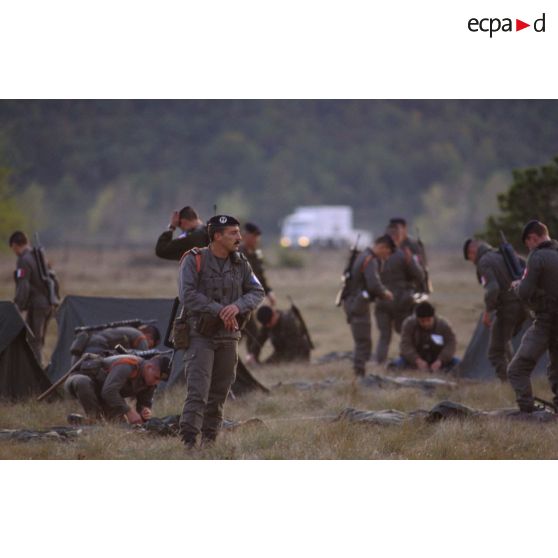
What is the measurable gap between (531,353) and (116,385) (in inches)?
159

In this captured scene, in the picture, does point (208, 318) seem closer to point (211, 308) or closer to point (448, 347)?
point (211, 308)

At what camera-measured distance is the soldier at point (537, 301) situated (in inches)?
421

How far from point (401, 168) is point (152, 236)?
32.9 metres

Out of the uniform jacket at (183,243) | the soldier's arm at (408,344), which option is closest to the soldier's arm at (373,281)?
the soldier's arm at (408,344)

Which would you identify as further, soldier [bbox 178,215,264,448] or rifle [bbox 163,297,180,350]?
rifle [bbox 163,297,180,350]

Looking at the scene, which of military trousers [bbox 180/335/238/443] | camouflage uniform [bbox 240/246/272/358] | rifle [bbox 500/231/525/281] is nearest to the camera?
military trousers [bbox 180/335/238/443]

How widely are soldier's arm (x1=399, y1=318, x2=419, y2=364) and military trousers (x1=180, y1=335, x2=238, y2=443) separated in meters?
5.96

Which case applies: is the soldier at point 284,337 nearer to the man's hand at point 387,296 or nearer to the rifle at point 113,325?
the man's hand at point 387,296

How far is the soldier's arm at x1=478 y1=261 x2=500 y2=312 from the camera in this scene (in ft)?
41.8

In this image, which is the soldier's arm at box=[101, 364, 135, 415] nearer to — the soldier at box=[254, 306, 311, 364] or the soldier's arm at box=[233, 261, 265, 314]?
the soldier's arm at box=[233, 261, 265, 314]

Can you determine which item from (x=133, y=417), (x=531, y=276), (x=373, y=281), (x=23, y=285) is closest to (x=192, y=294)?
(x=133, y=417)

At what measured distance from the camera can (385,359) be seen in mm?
16625

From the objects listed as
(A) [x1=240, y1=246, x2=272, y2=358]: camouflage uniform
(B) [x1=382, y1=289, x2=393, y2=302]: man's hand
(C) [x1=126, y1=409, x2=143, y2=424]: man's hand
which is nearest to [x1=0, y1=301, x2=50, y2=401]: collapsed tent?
(C) [x1=126, y1=409, x2=143, y2=424]: man's hand

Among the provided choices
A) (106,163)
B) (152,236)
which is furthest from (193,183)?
(152,236)
